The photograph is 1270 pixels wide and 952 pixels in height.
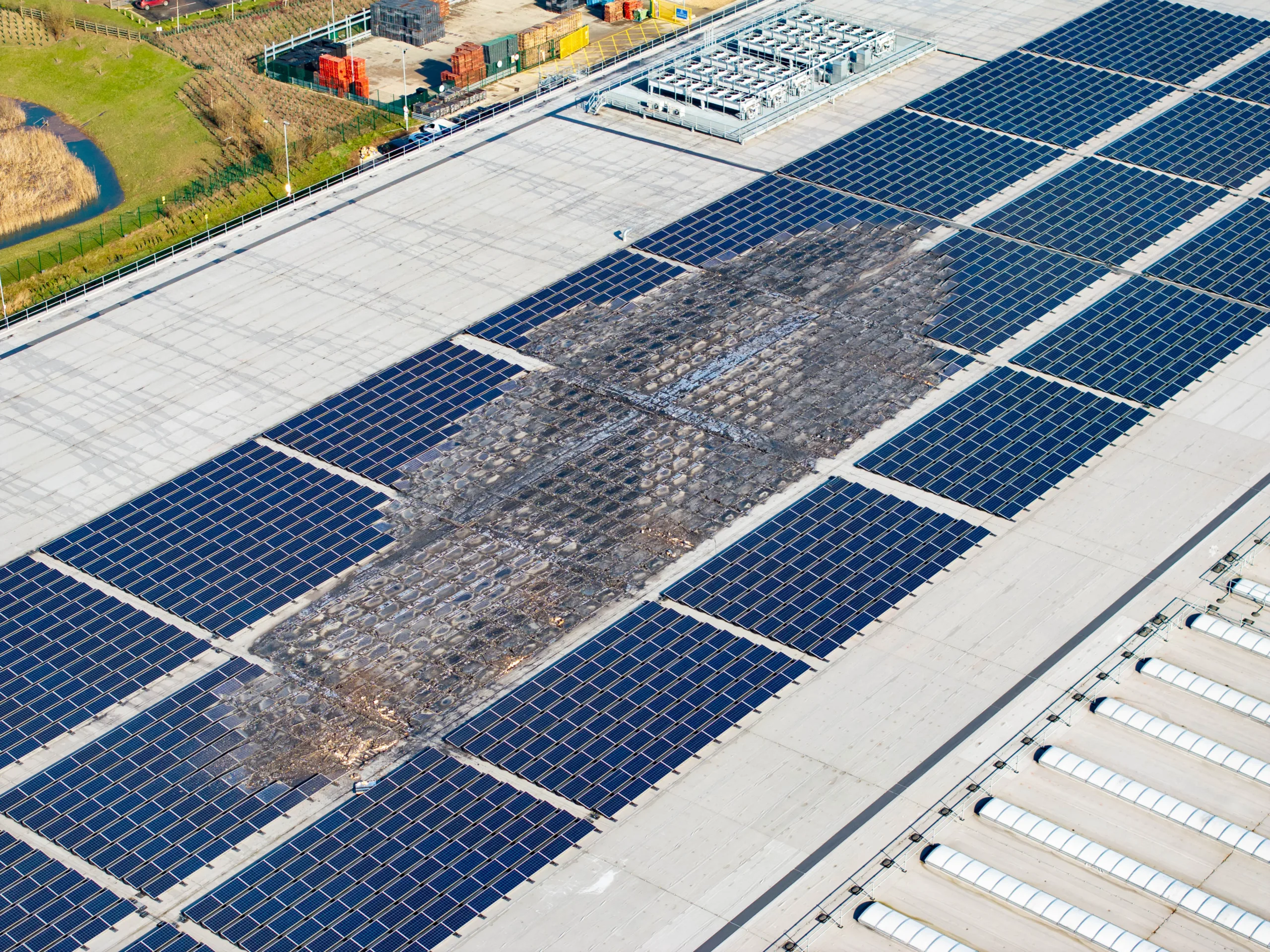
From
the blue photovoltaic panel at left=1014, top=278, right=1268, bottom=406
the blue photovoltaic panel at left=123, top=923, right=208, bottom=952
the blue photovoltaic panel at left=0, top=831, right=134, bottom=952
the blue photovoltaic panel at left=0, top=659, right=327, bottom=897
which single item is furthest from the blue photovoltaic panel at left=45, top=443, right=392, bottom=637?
the blue photovoltaic panel at left=1014, top=278, right=1268, bottom=406

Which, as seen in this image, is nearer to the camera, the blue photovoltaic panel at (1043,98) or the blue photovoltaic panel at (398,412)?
the blue photovoltaic panel at (398,412)

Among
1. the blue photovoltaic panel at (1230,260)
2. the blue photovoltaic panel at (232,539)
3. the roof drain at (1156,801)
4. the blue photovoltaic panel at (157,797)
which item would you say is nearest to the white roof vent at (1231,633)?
the roof drain at (1156,801)

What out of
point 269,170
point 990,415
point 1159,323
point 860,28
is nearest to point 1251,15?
point 860,28

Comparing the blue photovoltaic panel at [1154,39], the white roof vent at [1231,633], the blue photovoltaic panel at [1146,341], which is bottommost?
the white roof vent at [1231,633]

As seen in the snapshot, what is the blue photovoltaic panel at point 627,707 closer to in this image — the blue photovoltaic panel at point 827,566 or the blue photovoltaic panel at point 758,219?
the blue photovoltaic panel at point 827,566

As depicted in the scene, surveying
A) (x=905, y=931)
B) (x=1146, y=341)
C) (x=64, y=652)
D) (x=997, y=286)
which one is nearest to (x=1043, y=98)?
(x=997, y=286)

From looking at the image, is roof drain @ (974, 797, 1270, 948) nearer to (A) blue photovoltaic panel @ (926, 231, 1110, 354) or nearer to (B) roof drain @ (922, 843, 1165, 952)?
(B) roof drain @ (922, 843, 1165, 952)

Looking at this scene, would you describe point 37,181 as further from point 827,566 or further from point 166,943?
point 166,943

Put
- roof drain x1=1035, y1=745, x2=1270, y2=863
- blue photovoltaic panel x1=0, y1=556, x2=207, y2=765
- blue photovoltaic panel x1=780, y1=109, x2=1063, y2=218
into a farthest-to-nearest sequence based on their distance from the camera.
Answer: blue photovoltaic panel x1=780, y1=109, x2=1063, y2=218
blue photovoltaic panel x1=0, y1=556, x2=207, y2=765
roof drain x1=1035, y1=745, x2=1270, y2=863
